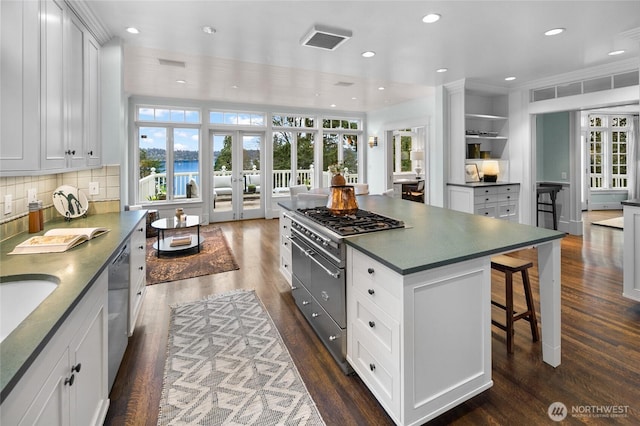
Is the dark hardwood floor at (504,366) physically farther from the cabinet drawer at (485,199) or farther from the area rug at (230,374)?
the cabinet drawer at (485,199)

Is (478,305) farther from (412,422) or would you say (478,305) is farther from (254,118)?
(254,118)

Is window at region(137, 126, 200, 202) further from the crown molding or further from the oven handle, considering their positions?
the oven handle

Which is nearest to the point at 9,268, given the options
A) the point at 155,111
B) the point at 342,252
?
the point at 342,252

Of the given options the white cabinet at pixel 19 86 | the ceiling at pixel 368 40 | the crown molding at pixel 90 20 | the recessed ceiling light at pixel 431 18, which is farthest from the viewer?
the recessed ceiling light at pixel 431 18

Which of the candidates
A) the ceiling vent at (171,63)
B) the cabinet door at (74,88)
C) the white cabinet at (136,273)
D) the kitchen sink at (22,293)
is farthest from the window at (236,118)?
the kitchen sink at (22,293)

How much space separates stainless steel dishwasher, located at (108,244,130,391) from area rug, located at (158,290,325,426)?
0.32 m

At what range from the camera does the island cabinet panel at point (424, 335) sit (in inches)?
60.4

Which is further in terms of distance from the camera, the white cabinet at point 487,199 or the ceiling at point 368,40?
the white cabinet at point 487,199

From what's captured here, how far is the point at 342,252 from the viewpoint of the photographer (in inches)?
78.8

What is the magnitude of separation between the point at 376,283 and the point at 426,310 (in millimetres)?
272

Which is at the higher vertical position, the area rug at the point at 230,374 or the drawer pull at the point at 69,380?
the drawer pull at the point at 69,380

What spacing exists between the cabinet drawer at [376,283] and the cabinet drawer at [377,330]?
1.6 inches

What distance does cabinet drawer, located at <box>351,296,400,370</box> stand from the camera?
1.57 metres

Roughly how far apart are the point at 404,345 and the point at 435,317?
0.22 meters
